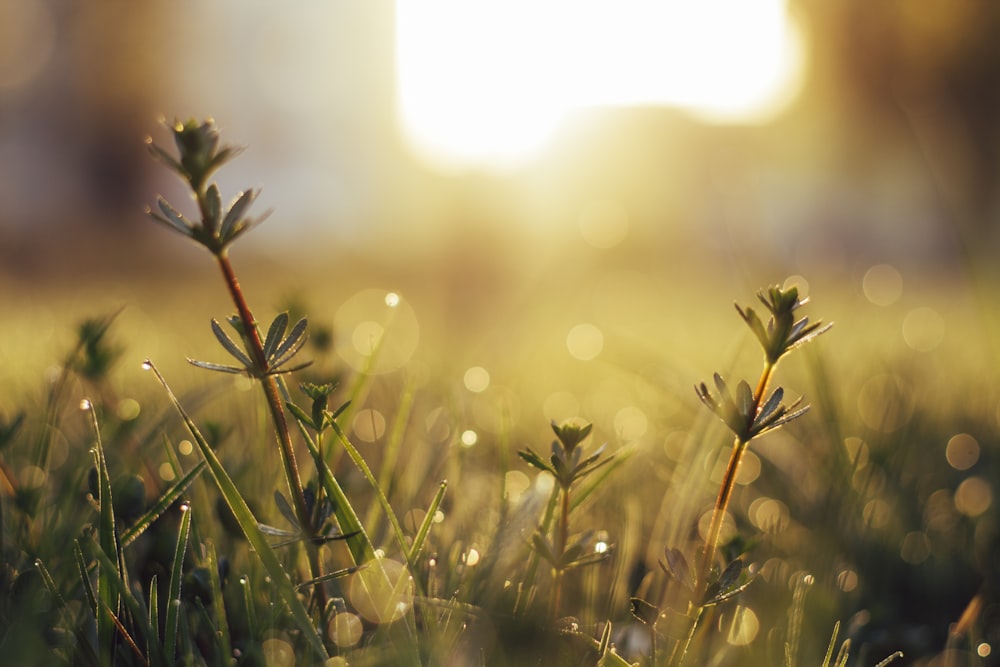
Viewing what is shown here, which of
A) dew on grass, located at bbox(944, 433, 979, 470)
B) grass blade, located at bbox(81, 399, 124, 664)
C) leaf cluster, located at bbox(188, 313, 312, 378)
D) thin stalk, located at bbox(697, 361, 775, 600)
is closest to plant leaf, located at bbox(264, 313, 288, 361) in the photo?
leaf cluster, located at bbox(188, 313, 312, 378)

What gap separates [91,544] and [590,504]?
839 millimetres

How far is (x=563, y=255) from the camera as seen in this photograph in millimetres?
7910

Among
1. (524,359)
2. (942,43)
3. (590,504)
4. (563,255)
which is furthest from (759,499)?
(942,43)

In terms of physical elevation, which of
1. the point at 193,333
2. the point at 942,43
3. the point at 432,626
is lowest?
the point at 193,333

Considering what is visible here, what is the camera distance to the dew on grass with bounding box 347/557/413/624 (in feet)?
2.55

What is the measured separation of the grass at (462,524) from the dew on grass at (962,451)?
1 cm

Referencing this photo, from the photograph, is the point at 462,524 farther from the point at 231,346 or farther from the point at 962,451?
the point at 962,451

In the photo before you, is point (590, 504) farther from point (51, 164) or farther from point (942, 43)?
point (51, 164)

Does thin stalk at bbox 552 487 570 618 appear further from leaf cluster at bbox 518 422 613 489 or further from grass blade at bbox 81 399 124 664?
grass blade at bbox 81 399 124 664

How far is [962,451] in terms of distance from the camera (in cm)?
175

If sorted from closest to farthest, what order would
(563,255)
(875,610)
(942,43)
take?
(875,610) < (563,255) < (942,43)

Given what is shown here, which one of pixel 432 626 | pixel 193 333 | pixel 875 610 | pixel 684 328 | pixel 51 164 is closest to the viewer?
pixel 432 626

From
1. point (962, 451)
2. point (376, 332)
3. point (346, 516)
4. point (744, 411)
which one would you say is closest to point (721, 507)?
point (744, 411)

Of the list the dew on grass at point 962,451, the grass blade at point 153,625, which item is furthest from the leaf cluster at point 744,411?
the dew on grass at point 962,451
